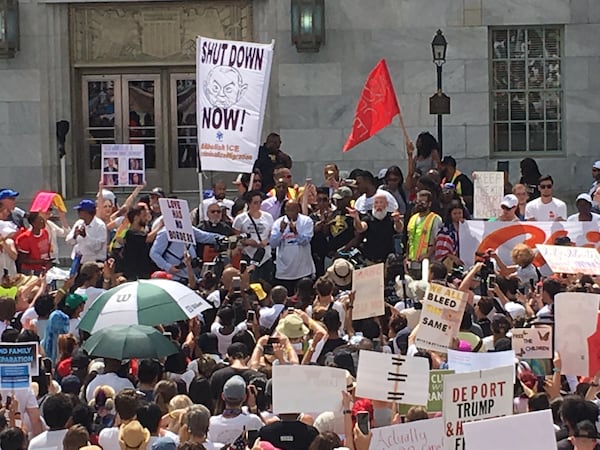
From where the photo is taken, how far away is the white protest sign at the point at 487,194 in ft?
62.0

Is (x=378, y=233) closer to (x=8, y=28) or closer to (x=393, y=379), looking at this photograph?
(x=393, y=379)

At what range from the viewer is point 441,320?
12.0 m

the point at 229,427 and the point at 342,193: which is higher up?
the point at 342,193

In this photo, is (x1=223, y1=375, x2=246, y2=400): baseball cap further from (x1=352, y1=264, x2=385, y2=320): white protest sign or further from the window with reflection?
the window with reflection

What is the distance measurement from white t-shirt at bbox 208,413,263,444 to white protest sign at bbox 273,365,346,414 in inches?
16.1

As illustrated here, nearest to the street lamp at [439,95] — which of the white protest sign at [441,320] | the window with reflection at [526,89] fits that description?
the window with reflection at [526,89]

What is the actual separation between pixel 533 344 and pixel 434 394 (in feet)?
4.89

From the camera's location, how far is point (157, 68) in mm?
26328

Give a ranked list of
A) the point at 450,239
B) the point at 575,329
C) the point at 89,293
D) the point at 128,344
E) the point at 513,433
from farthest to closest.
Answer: the point at 450,239
the point at 89,293
the point at 128,344
the point at 575,329
the point at 513,433

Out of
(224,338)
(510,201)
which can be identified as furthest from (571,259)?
(224,338)

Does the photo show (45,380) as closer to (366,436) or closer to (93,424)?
(93,424)

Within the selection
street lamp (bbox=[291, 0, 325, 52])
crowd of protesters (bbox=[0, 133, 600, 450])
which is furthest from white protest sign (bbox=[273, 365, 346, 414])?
street lamp (bbox=[291, 0, 325, 52])

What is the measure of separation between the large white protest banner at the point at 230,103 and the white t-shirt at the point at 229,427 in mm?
8080

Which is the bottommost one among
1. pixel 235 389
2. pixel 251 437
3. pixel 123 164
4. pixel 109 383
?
pixel 251 437
